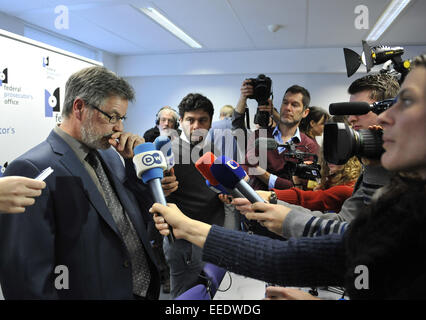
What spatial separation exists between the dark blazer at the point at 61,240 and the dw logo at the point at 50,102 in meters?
1.48

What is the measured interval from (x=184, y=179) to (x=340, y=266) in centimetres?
107

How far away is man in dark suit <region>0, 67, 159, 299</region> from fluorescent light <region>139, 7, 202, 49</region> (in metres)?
3.25

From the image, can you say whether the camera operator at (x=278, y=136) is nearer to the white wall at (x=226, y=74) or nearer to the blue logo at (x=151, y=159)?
the blue logo at (x=151, y=159)

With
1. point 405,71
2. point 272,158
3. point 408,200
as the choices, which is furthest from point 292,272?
point 272,158

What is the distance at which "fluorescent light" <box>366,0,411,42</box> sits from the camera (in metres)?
3.26

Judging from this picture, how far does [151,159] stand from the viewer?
3.01 feet

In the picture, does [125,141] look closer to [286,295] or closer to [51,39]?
[286,295]

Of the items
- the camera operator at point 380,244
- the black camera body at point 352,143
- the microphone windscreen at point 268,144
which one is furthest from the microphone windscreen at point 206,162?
the microphone windscreen at point 268,144

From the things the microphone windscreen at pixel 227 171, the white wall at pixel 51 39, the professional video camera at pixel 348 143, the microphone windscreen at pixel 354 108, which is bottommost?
the microphone windscreen at pixel 227 171

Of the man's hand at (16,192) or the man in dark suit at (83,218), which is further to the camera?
the man in dark suit at (83,218)

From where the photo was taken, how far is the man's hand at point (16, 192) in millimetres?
732

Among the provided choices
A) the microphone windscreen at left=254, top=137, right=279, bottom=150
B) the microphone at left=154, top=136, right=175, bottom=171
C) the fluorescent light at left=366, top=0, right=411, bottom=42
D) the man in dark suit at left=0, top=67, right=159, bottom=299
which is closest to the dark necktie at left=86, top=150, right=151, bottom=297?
the man in dark suit at left=0, top=67, right=159, bottom=299

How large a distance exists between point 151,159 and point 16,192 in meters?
0.36

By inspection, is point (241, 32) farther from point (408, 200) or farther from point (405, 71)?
point (408, 200)
